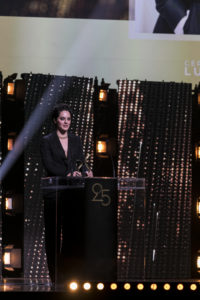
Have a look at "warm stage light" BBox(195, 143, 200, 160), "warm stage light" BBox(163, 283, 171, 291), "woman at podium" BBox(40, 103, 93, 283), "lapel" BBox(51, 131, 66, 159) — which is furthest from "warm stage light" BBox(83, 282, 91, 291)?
"warm stage light" BBox(195, 143, 200, 160)

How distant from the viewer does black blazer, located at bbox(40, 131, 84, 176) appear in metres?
3.91

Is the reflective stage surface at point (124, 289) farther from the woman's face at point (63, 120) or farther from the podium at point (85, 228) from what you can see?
the woman's face at point (63, 120)

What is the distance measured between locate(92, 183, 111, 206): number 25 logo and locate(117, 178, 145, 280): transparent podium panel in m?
0.08

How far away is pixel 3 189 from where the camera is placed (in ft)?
19.0

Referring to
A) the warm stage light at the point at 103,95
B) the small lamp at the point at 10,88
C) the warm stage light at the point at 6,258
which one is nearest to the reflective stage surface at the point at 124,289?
the warm stage light at the point at 6,258

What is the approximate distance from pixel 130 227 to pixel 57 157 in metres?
0.70

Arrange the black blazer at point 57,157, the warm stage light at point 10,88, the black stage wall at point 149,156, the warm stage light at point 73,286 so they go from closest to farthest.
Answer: the warm stage light at point 73,286, the black blazer at point 57,157, the warm stage light at point 10,88, the black stage wall at point 149,156

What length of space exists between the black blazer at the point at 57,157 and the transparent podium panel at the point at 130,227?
19.6 inches

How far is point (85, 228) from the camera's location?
355 centimetres

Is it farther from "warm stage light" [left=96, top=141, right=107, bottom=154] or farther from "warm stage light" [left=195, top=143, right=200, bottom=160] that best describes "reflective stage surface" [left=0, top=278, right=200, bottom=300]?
"warm stage light" [left=195, top=143, right=200, bottom=160]

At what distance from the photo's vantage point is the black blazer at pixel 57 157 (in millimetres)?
3906

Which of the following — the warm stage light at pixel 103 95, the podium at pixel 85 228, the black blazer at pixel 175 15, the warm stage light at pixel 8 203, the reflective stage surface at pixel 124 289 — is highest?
the black blazer at pixel 175 15

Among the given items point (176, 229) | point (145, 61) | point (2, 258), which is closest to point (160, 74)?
point (145, 61)

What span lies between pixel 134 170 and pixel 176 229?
72 cm
